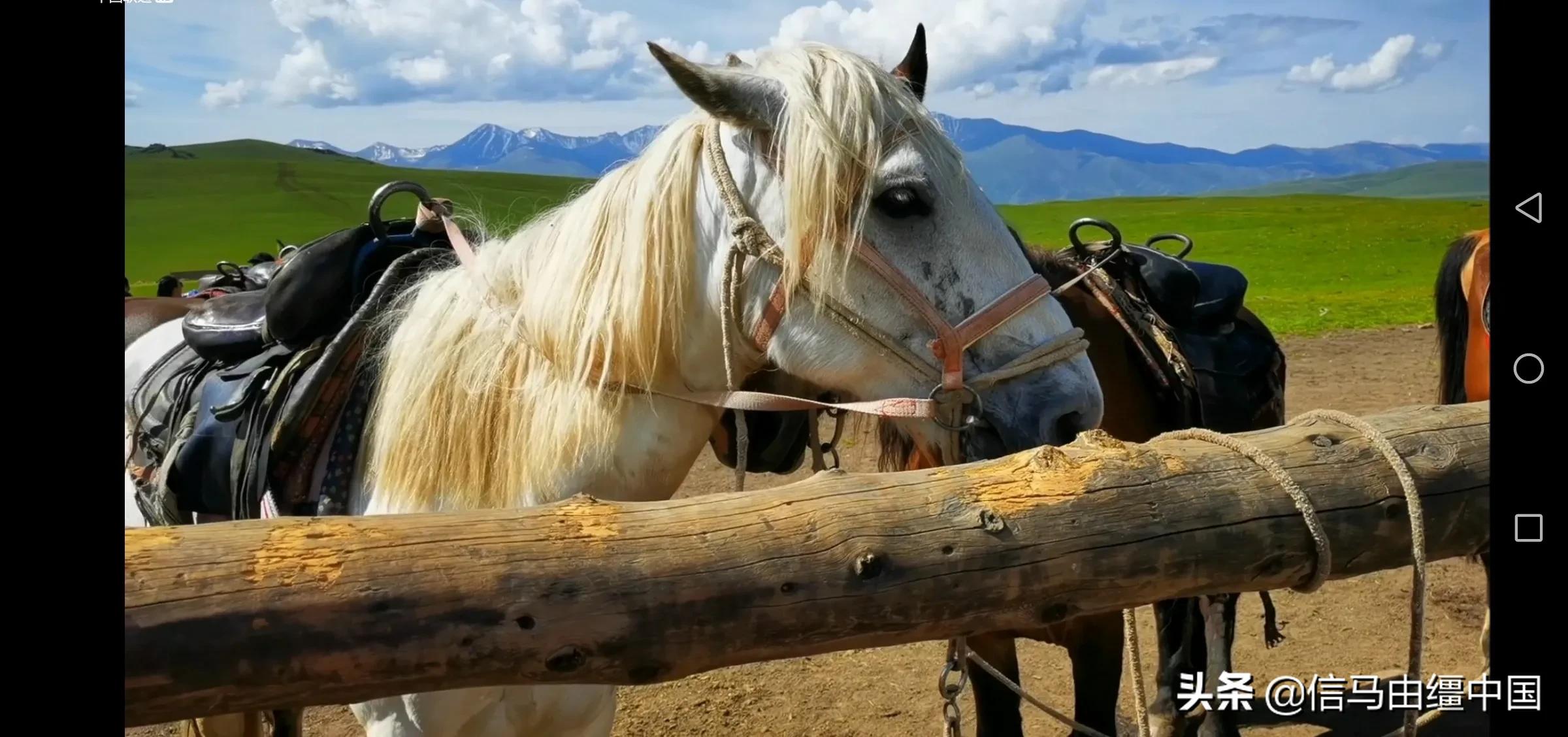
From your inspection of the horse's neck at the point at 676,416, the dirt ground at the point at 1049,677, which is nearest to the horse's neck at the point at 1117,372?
the dirt ground at the point at 1049,677

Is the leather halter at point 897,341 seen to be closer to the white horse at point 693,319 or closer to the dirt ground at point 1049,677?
the white horse at point 693,319

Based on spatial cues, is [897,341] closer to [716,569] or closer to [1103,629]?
[716,569]

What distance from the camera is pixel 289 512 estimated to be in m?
2.20

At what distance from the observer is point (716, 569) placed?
4.17 ft

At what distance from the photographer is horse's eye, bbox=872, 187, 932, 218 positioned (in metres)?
1.85

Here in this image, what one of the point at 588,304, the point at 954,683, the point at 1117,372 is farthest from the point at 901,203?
the point at 1117,372

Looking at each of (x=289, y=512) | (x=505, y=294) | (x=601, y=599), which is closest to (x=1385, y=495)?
(x=601, y=599)

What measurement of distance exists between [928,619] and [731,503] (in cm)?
33

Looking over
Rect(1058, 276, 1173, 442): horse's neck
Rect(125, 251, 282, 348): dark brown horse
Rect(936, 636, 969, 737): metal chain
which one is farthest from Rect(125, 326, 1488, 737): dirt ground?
Rect(125, 251, 282, 348): dark brown horse

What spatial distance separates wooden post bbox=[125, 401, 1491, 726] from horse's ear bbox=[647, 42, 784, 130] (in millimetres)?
789

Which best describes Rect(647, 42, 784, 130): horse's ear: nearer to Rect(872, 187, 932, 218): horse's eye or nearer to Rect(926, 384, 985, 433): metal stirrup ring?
Rect(872, 187, 932, 218): horse's eye

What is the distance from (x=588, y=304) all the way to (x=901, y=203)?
2.21ft

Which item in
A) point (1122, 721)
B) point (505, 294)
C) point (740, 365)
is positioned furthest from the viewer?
point (1122, 721)
